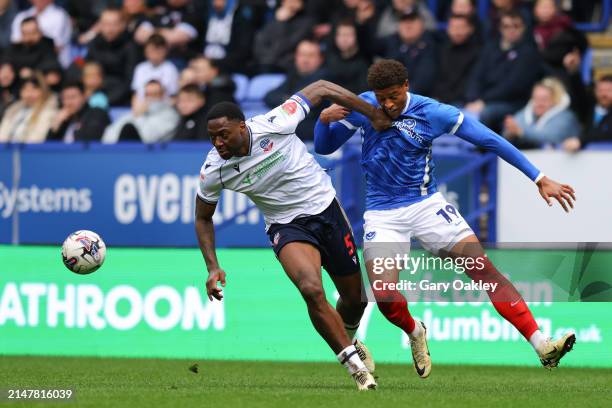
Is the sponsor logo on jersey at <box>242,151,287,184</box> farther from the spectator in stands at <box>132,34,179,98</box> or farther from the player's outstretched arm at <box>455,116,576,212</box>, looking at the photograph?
the spectator in stands at <box>132,34,179,98</box>

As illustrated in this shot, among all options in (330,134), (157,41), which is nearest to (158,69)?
(157,41)

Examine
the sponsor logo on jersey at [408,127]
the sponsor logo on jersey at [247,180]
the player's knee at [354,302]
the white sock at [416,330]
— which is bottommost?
the white sock at [416,330]

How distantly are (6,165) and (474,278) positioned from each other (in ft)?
28.5

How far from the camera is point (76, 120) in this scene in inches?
734

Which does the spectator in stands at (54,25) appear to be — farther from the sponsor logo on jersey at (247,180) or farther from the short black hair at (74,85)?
the sponsor logo on jersey at (247,180)

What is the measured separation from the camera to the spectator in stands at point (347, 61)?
1736 cm

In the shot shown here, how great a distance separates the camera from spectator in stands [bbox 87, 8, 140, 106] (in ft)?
65.3

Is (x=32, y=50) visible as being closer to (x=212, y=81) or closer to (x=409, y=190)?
(x=212, y=81)

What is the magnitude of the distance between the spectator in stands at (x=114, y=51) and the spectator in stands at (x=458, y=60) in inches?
195

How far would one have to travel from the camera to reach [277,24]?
19281 millimetres

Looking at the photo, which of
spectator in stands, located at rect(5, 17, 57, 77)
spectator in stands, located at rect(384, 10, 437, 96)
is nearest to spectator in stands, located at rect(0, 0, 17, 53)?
spectator in stands, located at rect(5, 17, 57, 77)

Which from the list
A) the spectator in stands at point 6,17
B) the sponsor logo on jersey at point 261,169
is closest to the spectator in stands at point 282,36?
the spectator in stands at point 6,17

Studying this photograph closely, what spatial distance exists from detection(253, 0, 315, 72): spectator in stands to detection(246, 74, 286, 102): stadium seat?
0.61 ft

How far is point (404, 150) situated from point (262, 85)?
8661mm
